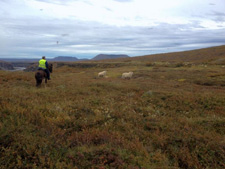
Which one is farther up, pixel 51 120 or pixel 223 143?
pixel 51 120

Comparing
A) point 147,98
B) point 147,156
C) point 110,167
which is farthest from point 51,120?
point 147,98

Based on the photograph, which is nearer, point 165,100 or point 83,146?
point 83,146

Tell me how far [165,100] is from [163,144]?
622cm

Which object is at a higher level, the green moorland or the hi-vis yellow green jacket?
the hi-vis yellow green jacket

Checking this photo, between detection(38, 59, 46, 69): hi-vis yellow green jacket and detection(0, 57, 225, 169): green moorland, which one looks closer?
detection(0, 57, 225, 169): green moorland

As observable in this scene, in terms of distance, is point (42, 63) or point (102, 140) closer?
point (102, 140)

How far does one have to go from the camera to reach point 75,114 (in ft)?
24.2

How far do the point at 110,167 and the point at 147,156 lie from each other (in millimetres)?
1129

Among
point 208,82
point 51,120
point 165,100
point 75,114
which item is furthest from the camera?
point 208,82

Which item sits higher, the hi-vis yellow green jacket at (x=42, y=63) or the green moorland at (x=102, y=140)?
the hi-vis yellow green jacket at (x=42, y=63)

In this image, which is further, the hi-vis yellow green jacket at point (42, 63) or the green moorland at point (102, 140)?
the hi-vis yellow green jacket at point (42, 63)

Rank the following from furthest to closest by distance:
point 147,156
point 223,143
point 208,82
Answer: point 208,82
point 223,143
point 147,156

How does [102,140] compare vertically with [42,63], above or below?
below

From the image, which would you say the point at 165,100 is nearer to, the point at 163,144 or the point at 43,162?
the point at 163,144
